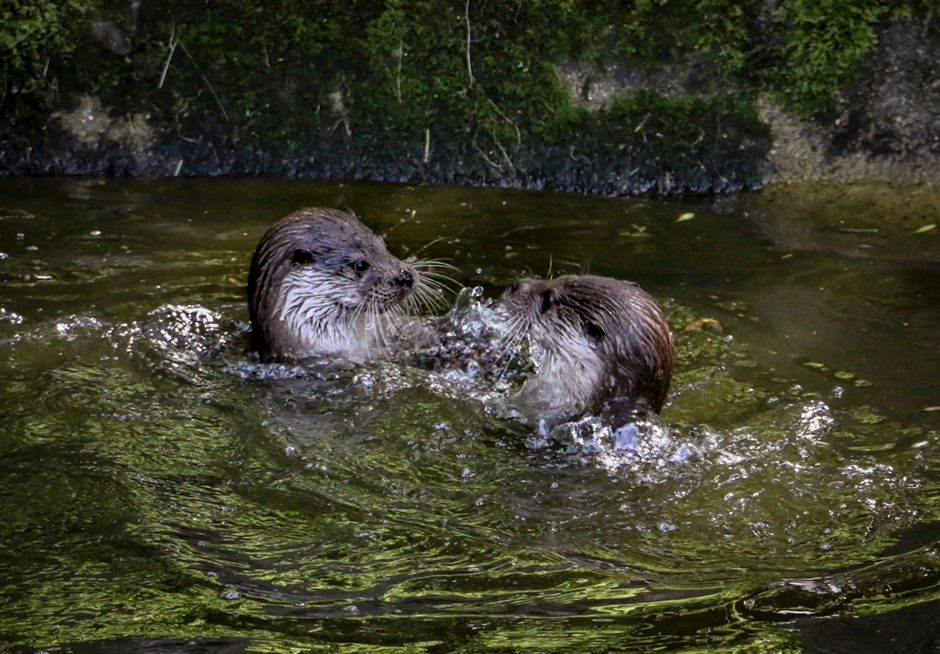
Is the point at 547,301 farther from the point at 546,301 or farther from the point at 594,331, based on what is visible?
the point at 594,331

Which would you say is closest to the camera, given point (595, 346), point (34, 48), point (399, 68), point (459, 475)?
point (459, 475)

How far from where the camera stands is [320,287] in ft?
14.8

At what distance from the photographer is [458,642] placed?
252cm

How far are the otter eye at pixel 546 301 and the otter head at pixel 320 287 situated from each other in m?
0.68

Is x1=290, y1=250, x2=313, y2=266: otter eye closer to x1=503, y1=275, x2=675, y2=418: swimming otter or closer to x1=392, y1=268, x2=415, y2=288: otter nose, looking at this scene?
x1=392, y1=268, x2=415, y2=288: otter nose

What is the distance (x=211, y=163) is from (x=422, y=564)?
15.0 feet

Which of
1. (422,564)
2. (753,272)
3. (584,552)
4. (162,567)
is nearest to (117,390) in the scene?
(162,567)

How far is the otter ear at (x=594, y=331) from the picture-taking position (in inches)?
150

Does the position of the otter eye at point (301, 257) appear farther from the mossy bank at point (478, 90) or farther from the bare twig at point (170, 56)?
the bare twig at point (170, 56)

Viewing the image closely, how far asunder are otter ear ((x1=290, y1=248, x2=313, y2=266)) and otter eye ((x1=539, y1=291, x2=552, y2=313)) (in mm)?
1005

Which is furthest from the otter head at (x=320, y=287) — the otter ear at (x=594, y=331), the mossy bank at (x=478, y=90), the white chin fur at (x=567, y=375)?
the mossy bank at (x=478, y=90)

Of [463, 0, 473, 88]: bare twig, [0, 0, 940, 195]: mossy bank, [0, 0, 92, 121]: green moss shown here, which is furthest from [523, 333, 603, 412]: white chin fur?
[0, 0, 92, 121]: green moss

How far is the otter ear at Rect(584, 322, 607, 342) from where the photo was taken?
3.82 m

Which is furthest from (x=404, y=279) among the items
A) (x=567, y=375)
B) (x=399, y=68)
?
(x=399, y=68)
